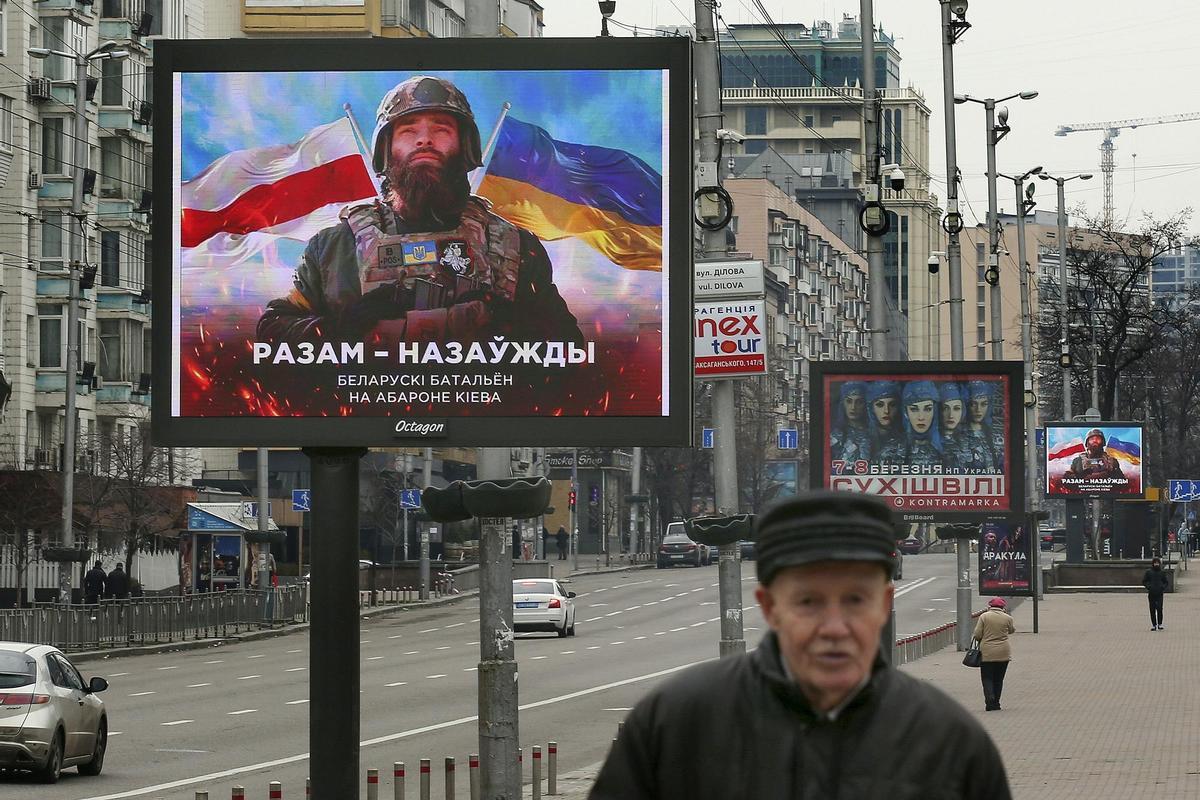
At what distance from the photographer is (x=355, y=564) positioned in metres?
14.6

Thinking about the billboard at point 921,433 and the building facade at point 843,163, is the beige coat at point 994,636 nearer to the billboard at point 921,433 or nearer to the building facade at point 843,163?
the billboard at point 921,433

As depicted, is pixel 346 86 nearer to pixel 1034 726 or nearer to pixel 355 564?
pixel 355 564

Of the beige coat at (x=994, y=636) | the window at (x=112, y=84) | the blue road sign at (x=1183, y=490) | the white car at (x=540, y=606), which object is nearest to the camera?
the beige coat at (x=994, y=636)

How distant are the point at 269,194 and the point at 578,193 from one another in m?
2.05

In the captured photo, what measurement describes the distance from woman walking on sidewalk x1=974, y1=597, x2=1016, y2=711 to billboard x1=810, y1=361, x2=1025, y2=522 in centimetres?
140

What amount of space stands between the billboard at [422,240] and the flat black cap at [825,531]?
1067 centimetres

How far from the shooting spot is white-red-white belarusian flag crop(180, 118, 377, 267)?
1482cm

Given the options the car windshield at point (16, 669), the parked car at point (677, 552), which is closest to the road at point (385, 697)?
the car windshield at point (16, 669)

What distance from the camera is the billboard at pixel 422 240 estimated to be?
14.7 meters

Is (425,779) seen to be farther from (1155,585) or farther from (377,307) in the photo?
(1155,585)

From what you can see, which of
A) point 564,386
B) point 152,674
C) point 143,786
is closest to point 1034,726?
point 143,786

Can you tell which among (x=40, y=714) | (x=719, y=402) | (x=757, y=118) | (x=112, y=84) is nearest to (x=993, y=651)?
(x=719, y=402)

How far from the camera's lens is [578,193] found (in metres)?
14.9

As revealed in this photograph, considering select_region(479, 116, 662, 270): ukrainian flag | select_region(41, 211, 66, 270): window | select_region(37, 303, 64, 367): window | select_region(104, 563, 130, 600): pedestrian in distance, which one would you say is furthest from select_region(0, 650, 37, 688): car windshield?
select_region(41, 211, 66, 270): window
